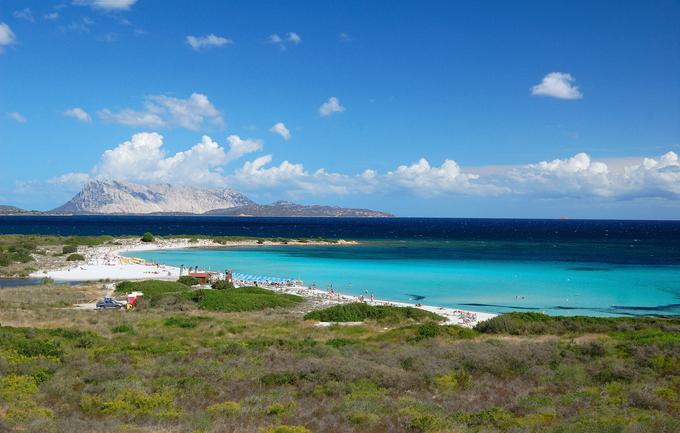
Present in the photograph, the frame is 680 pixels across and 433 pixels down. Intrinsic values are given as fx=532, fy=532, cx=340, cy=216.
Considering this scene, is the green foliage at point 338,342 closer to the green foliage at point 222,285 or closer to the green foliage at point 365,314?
the green foliage at point 365,314

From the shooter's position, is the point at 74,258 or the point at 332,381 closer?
the point at 332,381

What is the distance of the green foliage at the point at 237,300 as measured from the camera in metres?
35.2

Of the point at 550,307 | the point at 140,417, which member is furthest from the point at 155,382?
the point at 550,307

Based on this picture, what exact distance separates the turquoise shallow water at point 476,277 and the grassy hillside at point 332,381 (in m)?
17.9

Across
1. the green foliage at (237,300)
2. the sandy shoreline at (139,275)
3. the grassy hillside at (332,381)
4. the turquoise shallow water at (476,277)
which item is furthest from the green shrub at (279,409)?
the turquoise shallow water at (476,277)

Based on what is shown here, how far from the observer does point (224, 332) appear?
25.8 meters

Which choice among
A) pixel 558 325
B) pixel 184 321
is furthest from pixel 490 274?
pixel 184 321

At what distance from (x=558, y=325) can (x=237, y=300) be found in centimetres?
2027

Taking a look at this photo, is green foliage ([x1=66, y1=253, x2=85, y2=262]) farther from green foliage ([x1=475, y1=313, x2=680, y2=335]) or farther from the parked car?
green foliage ([x1=475, y1=313, x2=680, y2=335])

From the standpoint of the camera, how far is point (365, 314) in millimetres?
32562

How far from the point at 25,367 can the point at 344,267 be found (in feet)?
181

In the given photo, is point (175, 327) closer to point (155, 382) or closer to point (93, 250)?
point (155, 382)

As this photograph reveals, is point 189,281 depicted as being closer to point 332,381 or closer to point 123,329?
point 123,329

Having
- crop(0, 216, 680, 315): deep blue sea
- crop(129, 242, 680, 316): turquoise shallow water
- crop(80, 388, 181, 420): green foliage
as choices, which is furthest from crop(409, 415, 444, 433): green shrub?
crop(129, 242, 680, 316): turquoise shallow water
